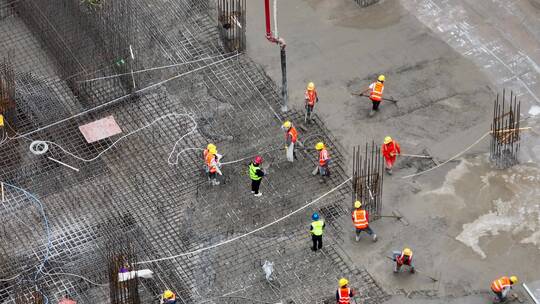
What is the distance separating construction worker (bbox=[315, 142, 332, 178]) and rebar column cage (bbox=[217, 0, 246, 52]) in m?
5.83

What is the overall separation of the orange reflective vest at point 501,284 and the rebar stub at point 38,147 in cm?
1430

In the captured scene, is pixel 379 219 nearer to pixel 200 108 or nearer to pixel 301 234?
pixel 301 234

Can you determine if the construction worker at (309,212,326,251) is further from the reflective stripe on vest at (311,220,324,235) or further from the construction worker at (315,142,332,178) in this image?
the construction worker at (315,142,332,178)

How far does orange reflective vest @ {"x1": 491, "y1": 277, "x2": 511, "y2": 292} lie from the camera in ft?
102

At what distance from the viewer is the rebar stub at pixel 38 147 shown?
3628cm

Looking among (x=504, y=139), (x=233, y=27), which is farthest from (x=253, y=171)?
(x=504, y=139)

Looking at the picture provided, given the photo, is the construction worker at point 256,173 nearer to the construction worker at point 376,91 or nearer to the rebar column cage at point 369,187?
the rebar column cage at point 369,187

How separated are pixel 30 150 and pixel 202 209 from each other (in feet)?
19.4

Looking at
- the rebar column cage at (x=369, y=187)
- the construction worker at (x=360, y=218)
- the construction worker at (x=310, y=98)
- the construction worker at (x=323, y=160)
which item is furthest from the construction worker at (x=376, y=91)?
the construction worker at (x=360, y=218)

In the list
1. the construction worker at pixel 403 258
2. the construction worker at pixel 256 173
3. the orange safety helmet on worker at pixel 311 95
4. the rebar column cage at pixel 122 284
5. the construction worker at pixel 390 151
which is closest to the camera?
the rebar column cage at pixel 122 284

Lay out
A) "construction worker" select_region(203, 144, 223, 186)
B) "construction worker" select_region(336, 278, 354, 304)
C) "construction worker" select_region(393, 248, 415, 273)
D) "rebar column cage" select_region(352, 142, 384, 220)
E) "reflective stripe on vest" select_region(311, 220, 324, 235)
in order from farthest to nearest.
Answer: "construction worker" select_region(203, 144, 223, 186) → "rebar column cage" select_region(352, 142, 384, 220) → "reflective stripe on vest" select_region(311, 220, 324, 235) → "construction worker" select_region(393, 248, 415, 273) → "construction worker" select_region(336, 278, 354, 304)

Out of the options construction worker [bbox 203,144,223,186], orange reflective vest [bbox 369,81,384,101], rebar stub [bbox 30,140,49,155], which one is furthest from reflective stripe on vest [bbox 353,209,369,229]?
rebar stub [bbox 30,140,49,155]

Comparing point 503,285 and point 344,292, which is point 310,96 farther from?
point 503,285

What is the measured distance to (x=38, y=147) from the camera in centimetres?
3653
